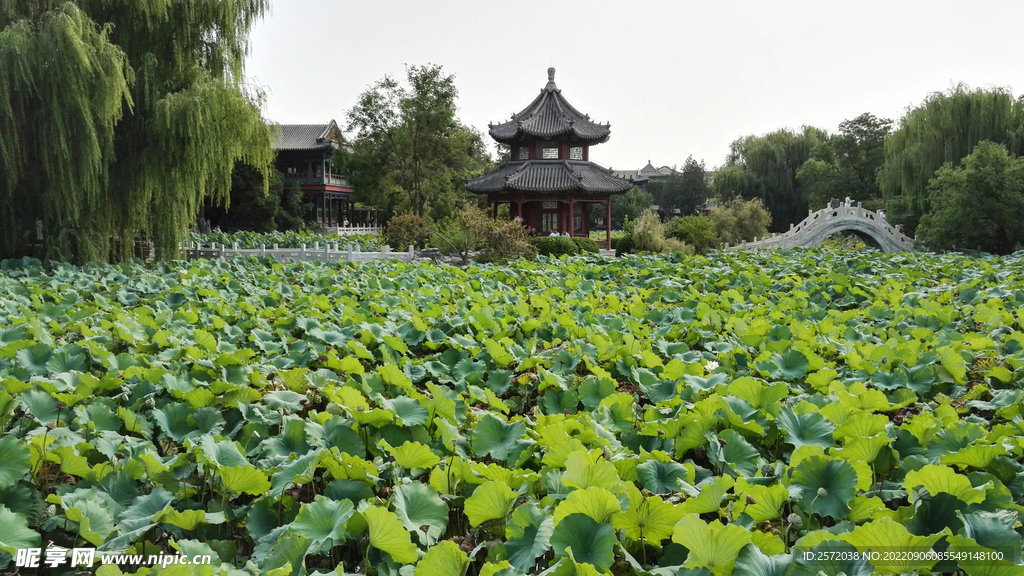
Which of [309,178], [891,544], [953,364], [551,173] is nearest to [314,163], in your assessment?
[309,178]

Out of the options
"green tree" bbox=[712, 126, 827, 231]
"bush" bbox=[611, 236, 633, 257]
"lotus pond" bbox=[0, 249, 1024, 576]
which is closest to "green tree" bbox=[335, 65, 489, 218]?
"bush" bbox=[611, 236, 633, 257]

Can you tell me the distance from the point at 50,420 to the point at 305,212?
98.2 feet

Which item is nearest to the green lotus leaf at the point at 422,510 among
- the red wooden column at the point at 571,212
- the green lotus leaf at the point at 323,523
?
the green lotus leaf at the point at 323,523

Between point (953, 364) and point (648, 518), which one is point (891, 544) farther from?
point (953, 364)

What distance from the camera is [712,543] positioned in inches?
52.8

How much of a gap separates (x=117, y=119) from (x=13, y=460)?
9.38 meters

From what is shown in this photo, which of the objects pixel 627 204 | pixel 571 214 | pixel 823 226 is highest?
pixel 627 204

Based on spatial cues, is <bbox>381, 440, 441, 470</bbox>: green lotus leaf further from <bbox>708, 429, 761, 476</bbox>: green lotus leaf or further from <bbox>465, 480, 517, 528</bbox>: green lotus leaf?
<bbox>708, 429, 761, 476</bbox>: green lotus leaf

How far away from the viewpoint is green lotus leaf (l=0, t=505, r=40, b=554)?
155 cm

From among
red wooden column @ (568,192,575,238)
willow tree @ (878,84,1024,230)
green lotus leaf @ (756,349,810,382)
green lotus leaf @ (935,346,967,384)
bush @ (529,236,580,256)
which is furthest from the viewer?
willow tree @ (878,84,1024,230)

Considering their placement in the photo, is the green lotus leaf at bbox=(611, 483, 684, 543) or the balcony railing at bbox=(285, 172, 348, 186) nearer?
the green lotus leaf at bbox=(611, 483, 684, 543)

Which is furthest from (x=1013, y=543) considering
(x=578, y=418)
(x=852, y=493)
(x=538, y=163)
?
(x=538, y=163)

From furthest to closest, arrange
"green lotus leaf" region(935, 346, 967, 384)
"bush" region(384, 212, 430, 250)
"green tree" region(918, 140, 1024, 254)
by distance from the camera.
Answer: "green tree" region(918, 140, 1024, 254)
"bush" region(384, 212, 430, 250)
"green lotus leaf" region(935, 346, 967, 384)

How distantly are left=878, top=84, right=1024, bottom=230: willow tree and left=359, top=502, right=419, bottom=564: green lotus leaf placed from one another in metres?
26.5
